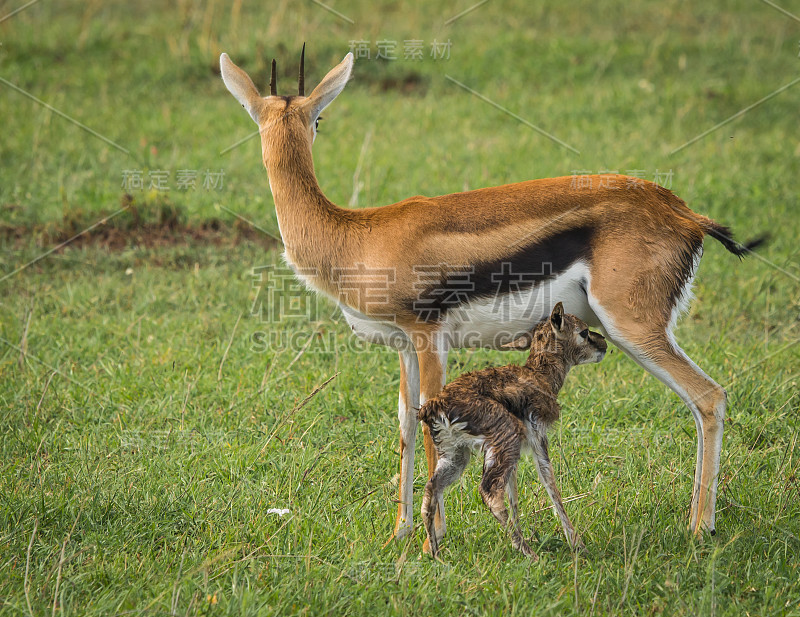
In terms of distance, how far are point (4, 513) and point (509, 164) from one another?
5170 mm

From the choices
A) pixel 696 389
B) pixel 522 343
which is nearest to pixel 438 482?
pixel 522 343

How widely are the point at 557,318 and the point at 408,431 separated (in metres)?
0.78

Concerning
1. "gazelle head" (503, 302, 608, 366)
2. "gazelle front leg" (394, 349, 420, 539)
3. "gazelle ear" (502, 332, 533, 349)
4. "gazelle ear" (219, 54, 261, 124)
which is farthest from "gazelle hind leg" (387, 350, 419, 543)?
"gazelle ear" (219, 54, 261, 124)

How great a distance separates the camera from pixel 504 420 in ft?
10.4

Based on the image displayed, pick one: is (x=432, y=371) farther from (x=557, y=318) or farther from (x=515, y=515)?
(x=515, y=515)

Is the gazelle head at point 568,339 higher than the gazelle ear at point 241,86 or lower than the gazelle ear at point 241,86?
lower

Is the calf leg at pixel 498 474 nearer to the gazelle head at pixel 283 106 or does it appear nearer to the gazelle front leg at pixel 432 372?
the gazelle front leg at pixel 432 372

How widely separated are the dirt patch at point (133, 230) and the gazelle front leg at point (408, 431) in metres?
3.31

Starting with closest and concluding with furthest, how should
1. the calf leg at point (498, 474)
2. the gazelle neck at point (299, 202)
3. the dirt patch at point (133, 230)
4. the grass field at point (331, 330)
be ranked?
1. the calf leg at point (498, 474)
2. the grass field at point (331, 330)
3. the gazelle neck at point (299, 202)
4. the dirt patch at point (133, 230)

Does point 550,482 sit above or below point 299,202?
below

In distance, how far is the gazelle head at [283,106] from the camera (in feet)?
12.3

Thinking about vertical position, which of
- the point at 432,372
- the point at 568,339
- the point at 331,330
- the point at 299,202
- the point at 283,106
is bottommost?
the point at 331,330

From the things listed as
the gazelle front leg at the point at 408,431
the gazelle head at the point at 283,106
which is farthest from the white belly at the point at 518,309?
the gazelle head at the point at 283,106

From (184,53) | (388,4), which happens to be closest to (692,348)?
(184,53)
